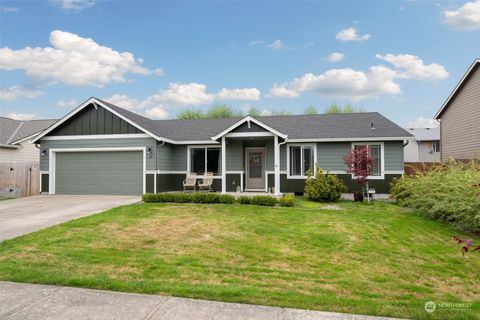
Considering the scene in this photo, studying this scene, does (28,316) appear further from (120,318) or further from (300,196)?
(300,196)

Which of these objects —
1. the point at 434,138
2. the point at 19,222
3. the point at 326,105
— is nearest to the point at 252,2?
the point at 19,222

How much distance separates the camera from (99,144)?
15133mm

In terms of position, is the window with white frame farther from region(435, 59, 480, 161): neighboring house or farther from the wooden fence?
the wooden fence

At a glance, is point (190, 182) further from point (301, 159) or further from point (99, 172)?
point (301, 159)

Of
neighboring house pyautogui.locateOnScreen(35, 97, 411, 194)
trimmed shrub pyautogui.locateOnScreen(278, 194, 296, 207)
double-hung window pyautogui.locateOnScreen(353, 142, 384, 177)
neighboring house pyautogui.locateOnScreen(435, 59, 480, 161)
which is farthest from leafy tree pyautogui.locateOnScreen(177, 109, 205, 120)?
→ trimmed shrub pyautogui.locateOnScreen(278, 194, 296, 207)

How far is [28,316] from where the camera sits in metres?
3.42

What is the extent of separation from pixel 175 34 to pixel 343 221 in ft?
44.9

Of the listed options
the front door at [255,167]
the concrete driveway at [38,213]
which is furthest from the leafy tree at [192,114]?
the concrete driveway at [38,213]

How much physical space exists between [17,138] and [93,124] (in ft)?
34.7

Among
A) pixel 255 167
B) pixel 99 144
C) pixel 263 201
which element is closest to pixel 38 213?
Result: pixel 99 144

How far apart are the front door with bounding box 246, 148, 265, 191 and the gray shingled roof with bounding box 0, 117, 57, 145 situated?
16255 mm

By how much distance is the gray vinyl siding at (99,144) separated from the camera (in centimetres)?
1457

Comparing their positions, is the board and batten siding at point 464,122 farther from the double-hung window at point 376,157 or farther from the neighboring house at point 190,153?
the neighboring house at point 190,153

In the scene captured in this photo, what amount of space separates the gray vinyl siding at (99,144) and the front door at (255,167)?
4.95 meters
